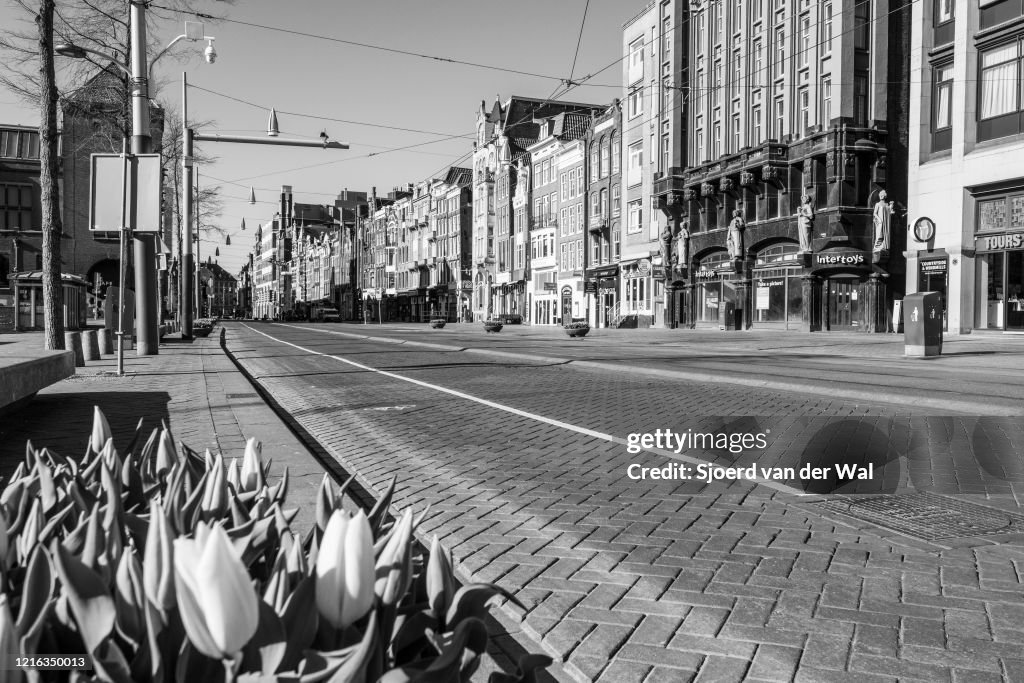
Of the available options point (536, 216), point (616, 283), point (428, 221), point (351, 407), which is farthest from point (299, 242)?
point (351, 407)

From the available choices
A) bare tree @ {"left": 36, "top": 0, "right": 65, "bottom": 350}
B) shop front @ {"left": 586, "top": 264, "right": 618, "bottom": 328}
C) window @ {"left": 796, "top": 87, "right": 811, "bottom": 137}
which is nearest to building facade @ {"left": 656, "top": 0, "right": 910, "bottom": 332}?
window @ {"left": 796, "top": 87, "right": 811, "bottom": 137}

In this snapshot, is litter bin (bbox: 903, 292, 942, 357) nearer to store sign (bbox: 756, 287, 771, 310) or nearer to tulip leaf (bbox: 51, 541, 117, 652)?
tulip leaf (bbox: 51, 541, 117, 652)

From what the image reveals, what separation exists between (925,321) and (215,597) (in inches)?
799

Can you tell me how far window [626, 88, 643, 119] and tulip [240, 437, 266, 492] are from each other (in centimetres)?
5157

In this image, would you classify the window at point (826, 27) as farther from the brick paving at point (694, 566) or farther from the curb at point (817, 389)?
the brick paving at point (694, 566)

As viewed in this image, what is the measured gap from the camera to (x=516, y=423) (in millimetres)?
8891

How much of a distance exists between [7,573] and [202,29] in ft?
70.7

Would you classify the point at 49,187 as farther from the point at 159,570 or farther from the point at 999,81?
the point at 999,81

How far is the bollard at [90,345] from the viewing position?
16969 millimetres

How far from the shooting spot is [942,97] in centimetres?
3017

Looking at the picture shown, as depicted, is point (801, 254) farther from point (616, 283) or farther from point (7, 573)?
point (7, 573)

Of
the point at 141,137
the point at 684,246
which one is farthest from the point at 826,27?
the point at 141,137

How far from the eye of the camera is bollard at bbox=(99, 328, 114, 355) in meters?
19.3

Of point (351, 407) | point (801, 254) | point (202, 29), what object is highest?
point (202, 29)
